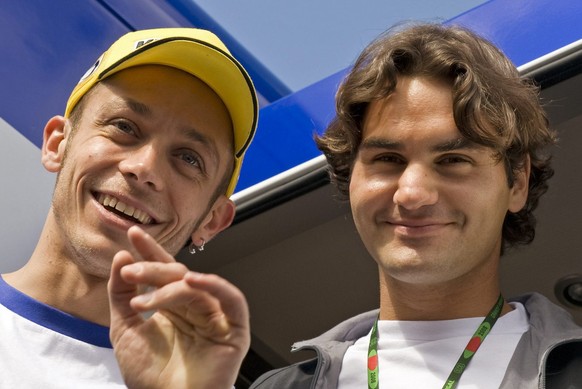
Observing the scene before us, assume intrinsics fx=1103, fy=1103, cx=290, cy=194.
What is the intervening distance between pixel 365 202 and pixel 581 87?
0.95 meters

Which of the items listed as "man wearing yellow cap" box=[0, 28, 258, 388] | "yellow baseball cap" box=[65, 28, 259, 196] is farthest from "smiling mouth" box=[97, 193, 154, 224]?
"yellow baseball cap" box=[65, 28, 259, 196]

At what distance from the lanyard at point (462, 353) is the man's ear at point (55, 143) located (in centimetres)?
79

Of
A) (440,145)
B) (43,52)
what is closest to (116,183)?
(440,145)

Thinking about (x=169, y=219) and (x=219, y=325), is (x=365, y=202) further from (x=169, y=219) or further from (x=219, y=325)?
(x=219, y=325)

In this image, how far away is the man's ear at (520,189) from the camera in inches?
95.3

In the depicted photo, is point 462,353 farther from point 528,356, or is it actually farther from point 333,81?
point 333,81

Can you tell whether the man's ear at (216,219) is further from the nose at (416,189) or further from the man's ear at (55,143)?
the nose at (416,189)

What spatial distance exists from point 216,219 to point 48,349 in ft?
1.78

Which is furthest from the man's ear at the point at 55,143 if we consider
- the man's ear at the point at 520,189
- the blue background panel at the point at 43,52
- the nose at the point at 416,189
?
the man's ear at the point at 520,189

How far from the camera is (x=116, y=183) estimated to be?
2270mm

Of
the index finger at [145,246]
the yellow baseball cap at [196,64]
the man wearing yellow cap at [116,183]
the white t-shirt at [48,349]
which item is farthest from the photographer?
the yellow baseball cap at [196,64]

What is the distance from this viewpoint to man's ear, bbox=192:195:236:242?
2.50 m

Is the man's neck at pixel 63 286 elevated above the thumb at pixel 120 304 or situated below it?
below

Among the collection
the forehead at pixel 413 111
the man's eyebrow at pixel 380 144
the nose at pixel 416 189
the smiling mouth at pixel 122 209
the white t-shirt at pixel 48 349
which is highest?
the forehead at pixel 413 111
